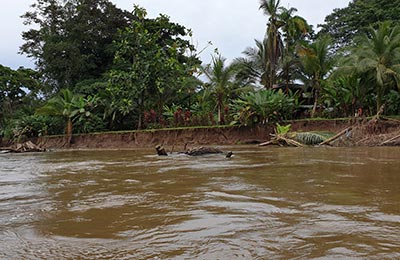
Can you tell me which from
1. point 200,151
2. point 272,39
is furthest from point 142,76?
point 200,151

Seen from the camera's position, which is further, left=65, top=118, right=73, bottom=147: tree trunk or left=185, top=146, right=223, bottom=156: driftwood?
left=65, top=118, right=73, bottom=147: tree trunk

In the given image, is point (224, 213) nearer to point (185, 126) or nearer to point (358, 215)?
point (358, 215)

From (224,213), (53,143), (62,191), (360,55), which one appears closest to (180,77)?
(53,143)

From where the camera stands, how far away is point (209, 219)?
133 inches

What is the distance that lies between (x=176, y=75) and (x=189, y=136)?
554cm

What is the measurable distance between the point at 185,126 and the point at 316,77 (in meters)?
8.07

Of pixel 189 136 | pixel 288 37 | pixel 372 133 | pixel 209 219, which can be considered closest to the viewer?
pixel 209 219

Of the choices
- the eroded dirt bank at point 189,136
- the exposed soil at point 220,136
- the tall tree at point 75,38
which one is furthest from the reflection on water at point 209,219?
the tall tree at point 75,38

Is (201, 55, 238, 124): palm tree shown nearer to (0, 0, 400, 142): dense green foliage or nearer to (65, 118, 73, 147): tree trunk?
(0, 0, 400, 142): dense green foliage

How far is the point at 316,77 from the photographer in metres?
22.8

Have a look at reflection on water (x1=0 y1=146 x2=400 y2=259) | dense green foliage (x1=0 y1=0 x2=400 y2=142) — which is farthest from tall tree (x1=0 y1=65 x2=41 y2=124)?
reflection on water (x1=0 y1=146 x2=400 y2=259)

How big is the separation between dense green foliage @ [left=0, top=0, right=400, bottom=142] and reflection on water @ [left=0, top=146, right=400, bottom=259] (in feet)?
50.0

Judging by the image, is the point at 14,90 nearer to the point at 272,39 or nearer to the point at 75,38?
the point at 75,38

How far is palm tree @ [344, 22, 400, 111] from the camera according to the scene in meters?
18.3
